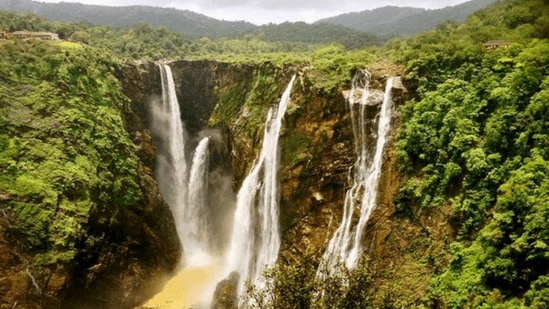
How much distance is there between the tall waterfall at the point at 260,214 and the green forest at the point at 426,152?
4412 millimetres

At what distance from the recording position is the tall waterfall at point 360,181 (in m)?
18.5

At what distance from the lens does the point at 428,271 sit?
15.4 metres

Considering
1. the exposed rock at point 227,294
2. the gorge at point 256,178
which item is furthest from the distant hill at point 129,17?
the exposed rock at point 227,294

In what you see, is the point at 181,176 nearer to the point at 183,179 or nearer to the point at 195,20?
the point at 183,179

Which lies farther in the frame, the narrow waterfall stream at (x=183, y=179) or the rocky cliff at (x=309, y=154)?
the narrow waterfall stream at (x=183, y=179)

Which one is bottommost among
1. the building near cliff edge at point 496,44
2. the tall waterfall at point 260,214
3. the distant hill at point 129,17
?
the tall waterfall at point 260,214

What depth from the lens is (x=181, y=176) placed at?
31.6 metres

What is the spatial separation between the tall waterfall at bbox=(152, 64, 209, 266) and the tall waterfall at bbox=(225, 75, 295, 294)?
17.2 feet

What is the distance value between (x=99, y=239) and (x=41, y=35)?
20.1 meters

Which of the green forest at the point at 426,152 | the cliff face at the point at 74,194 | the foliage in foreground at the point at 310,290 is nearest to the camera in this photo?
the foliage in foreground at the point at 310,290

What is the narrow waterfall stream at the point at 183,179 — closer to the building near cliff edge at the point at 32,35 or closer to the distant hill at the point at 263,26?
the building near cliff edge at the point at 32,35

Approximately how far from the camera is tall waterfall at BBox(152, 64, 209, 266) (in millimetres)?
30000

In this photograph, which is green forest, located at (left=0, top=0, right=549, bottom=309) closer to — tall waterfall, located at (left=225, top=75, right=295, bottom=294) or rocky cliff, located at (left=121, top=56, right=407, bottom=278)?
rocky cliff, located at (left=121, top=56, right=407, bottom=278)

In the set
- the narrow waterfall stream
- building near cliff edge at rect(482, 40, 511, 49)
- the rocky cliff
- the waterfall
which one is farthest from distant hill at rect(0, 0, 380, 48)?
building near cliff edge at rect(482, 40, 511, 49)
